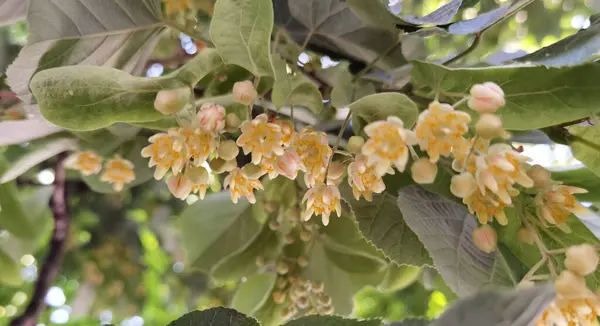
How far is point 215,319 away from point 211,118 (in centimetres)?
17

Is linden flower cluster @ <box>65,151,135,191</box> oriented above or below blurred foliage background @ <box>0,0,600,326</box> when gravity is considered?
above

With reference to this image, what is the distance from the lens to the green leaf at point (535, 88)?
37cm

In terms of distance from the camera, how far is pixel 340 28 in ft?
1.81

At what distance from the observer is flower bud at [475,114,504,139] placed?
34 cm

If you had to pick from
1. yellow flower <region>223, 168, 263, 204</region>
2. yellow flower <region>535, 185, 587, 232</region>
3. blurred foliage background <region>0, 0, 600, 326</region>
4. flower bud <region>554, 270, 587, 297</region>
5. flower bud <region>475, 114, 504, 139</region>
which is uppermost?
flower bud <region>475, 114, 504, 139</region>

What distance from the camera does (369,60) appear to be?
1.87 ft

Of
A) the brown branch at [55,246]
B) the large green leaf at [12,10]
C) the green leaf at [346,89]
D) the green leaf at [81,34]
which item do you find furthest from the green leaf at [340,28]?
the brown branch at [55,246]

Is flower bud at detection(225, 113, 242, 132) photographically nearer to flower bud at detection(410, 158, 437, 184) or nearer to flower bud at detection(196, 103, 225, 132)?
flower bud at detection(196, 103, 225, 132)

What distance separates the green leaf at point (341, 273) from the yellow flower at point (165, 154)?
0.34 meters

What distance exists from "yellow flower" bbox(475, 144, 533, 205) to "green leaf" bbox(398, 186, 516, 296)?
0.22 feet

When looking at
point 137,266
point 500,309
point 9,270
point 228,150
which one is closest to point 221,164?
point 228,150

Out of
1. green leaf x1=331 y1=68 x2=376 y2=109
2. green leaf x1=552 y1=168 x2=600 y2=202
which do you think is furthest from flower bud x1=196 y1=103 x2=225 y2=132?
green leaf x1=552 y1=168 x2=600 y2=202

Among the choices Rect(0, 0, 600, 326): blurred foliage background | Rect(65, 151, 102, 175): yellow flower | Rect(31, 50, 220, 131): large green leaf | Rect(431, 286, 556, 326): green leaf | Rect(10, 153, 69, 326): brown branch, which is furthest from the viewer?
Rect(0, 0, 600, 326): blurred foliage background

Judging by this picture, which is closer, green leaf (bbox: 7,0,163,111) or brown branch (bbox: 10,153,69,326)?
green leaf (bbox: 7,0,163,111)
